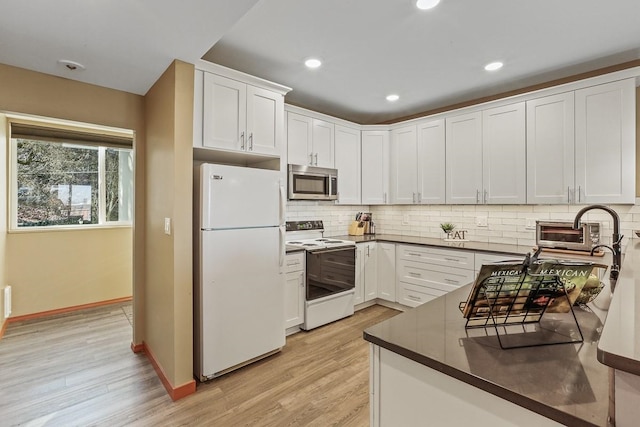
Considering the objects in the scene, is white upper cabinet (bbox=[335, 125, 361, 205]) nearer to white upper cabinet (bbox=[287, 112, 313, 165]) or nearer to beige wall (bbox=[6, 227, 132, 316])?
white upper cabinet (bbox=[287, 112, 313, 165])

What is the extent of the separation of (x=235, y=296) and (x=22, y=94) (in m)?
2.11

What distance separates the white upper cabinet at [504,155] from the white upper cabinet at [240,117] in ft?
7.42

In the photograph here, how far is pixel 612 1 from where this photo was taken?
1940 millimetres

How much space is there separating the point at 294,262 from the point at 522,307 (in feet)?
7.66

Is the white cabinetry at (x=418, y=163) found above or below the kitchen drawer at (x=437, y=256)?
above

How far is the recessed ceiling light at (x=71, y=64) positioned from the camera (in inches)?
84.8

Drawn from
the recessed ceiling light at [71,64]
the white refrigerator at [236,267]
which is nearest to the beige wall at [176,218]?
the white refrigerator at [236,267]

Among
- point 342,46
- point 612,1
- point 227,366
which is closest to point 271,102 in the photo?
point 342,46

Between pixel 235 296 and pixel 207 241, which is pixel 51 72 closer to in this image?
pixel 207 241

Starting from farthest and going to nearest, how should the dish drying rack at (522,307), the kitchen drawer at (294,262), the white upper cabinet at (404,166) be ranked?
the white upper cabinet at (404,166) → the kitchen drawer at (294,262) → the dish drying rack at (522,307)

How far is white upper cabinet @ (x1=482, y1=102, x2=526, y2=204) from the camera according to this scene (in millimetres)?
3213

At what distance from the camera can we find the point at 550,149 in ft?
10.00

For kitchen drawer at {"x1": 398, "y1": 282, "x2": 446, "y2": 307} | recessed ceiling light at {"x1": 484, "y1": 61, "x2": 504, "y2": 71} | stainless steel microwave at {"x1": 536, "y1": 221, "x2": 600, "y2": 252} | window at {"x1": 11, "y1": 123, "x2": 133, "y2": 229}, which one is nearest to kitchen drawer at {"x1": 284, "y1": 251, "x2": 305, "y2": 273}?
kitchen drawer at {"x1": 398, "y1": 282, "x2": 446, "y2": 307}

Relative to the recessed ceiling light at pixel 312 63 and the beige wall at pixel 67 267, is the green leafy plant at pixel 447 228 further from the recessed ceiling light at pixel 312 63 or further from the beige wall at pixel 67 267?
the beige wall at pixel 67 267
